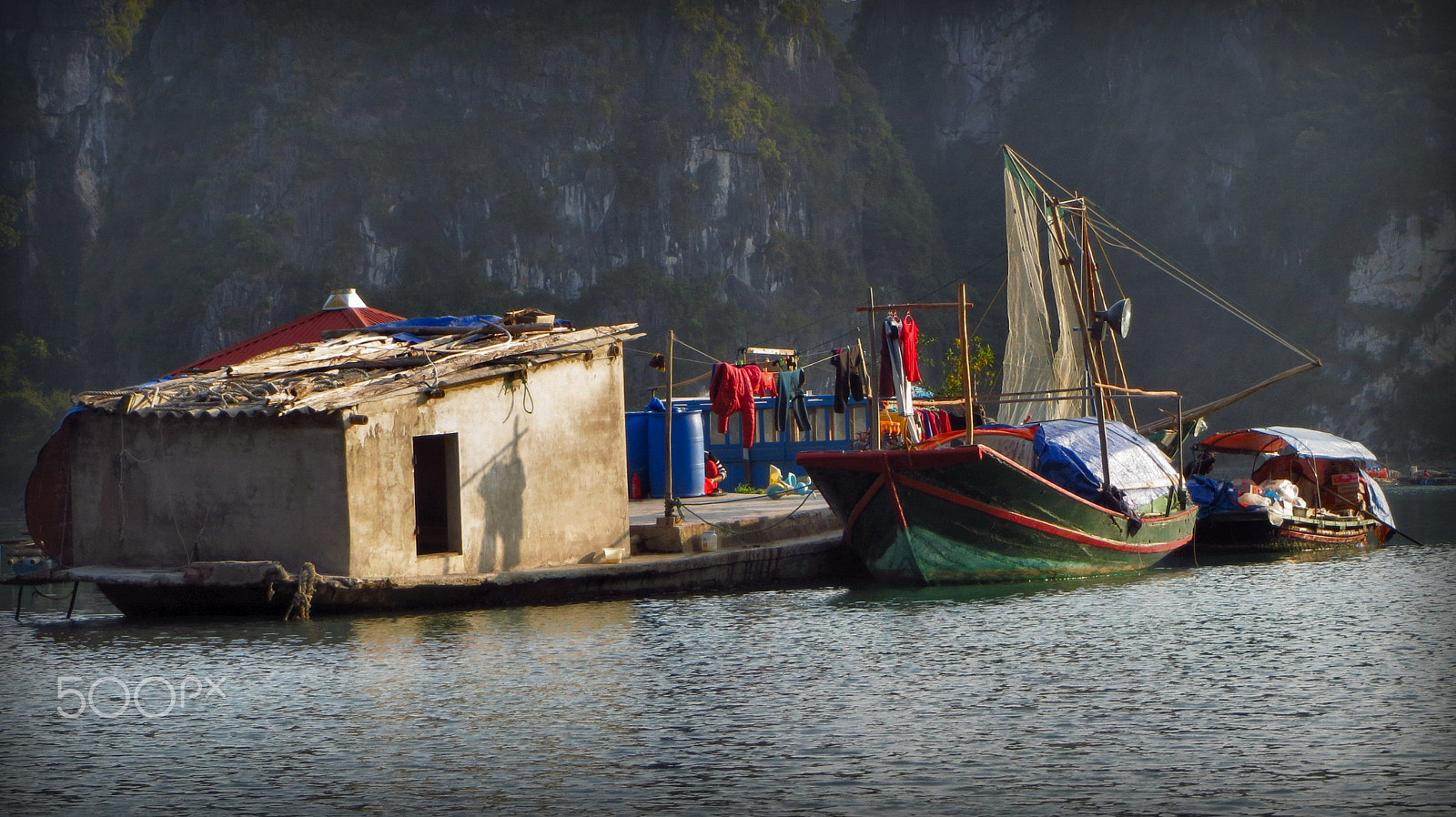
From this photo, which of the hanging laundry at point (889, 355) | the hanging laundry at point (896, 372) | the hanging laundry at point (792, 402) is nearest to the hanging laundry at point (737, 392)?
the hanging laundry at point (792, 402)

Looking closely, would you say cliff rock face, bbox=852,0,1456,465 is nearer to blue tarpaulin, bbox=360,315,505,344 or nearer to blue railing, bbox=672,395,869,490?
blue railing, bbox=672,395,869,490

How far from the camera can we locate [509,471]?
17.4m

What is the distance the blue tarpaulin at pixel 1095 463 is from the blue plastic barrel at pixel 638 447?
7528 millimetres

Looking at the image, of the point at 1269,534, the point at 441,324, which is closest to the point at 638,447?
the point at 441,324

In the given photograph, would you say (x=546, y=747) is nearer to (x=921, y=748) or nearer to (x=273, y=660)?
(x=921, y=748)

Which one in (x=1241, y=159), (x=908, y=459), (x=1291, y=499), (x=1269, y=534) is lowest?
(x=1269, y=534)

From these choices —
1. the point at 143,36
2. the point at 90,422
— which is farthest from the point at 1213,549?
the point at 143,36

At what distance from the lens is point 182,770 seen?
411 inches

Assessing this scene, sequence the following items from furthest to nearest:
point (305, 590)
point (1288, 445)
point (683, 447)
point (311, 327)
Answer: point (1288, 445)
point (683, 447)
point (311, 327)
point (305, 590)

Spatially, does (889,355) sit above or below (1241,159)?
below

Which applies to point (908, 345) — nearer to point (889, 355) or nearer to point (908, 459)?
point (889, 355)

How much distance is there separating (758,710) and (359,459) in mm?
5865

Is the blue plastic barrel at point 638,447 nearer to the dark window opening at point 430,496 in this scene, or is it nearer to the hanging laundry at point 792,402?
the hanging laundry at point 792,402

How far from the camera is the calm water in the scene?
9.69m
